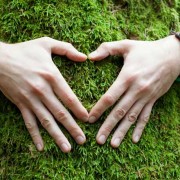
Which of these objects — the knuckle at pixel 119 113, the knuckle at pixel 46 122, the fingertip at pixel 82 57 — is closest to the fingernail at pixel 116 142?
the knuckle at pixel 119 113

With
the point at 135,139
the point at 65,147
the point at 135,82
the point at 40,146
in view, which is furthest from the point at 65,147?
the point at 135,82

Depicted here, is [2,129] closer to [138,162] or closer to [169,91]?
[138,162]

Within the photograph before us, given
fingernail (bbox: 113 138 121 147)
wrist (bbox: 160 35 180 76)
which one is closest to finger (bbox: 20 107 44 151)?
fingernail (bbox: 113 138 121 147)

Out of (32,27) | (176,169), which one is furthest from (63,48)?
(176,169)

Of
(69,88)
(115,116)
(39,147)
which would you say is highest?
(69,88)

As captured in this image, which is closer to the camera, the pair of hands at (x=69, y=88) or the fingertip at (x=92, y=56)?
the pair of hands at (x=69, y=88)

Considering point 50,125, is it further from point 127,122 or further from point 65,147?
point 127,122

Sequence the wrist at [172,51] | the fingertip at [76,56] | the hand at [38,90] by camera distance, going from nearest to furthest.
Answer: the hand at [38,90], the fingertip at [76,56], the wrist at [172,51]

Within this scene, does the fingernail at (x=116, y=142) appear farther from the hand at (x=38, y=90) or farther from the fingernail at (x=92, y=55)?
the fingernail at (x=92, y=55)
